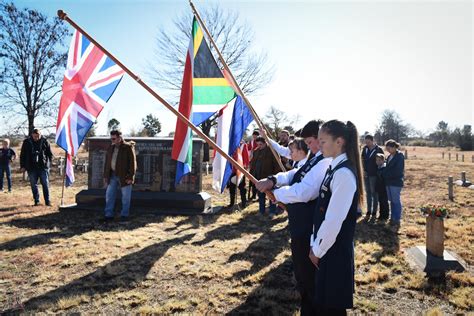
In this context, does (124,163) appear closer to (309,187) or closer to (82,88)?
(82,88)

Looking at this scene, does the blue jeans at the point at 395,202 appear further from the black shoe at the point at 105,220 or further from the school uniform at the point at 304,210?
the black shoe at the point at 105,220

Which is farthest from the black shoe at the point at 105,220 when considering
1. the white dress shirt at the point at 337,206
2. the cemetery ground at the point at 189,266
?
the white dress shirt at the point at 337,206

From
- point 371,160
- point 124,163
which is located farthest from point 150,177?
point 371,160

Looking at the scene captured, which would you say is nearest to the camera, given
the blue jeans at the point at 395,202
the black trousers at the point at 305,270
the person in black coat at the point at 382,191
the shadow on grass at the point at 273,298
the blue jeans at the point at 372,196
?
the black trousers at the point at 305,270

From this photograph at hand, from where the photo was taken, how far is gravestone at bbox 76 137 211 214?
344 inches

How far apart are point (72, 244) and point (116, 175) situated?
1.85 meters

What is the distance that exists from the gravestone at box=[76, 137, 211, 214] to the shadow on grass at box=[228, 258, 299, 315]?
452 centimetres

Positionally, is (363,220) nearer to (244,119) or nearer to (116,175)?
(244,119)

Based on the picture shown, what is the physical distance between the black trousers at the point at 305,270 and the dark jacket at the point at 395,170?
5305 mm

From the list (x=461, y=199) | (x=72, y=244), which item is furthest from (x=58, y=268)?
(x=461, y=199)

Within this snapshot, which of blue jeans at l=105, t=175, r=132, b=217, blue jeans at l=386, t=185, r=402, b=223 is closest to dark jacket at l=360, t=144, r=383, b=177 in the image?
blue jeans at l=386, t=185, r=402, b=223

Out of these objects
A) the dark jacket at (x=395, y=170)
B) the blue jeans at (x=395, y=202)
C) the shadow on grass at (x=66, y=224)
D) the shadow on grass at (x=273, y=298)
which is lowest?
the shadow on grass at (x=273, y=298)

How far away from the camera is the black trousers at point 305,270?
286 centimetres

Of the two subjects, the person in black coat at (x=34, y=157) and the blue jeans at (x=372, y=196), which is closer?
the blue jeans at (x=372, y=196)
